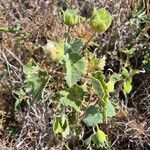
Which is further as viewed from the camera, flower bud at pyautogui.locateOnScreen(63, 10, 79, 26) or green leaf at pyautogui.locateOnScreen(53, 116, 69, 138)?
green leaf at pyautogui.locateOnScreen(53, 116, 69, 138)

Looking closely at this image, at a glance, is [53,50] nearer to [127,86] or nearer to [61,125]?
[61,125]

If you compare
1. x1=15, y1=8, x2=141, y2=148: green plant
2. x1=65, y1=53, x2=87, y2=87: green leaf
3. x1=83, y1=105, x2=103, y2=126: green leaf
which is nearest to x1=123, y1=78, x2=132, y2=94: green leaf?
x1=15, y1=8, x2=141, y2=148: green plant

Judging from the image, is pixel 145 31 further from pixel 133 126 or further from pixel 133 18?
pixel 133 126

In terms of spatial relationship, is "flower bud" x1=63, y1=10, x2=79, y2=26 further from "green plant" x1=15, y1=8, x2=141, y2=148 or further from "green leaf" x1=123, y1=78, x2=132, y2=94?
"green leaf" x1=123, y1=78, x2=132, y2=94

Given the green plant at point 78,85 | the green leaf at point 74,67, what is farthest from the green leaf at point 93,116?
the green leaf at point 74,67

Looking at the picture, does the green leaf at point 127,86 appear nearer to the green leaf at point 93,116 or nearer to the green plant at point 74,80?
the green plant at point 74,80

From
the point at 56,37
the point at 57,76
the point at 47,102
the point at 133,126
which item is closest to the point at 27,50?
the point at 56,37
